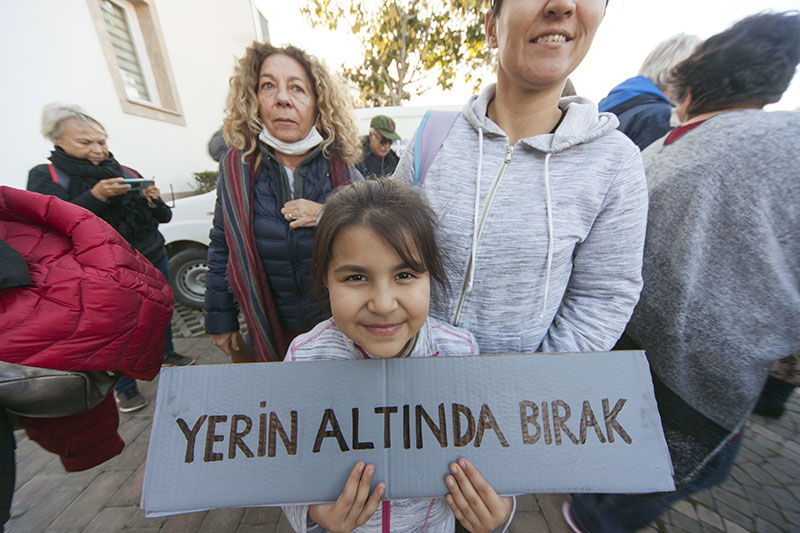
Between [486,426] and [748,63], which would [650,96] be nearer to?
[748,63]

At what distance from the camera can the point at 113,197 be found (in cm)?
220

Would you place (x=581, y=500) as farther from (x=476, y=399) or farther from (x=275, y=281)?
(x=275, y=281)

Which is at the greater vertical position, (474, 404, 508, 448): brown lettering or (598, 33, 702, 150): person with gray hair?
(598, 33, 702, 150): person with gray hair

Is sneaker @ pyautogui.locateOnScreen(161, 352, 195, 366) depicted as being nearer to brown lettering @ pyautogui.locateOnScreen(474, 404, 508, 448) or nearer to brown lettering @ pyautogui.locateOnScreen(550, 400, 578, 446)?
brown lettering @ pyautogui.locateOnScreen(474, 404, 508, 448)

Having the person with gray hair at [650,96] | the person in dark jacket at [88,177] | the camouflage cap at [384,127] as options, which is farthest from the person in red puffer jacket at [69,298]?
the camouflage cap at [384,127]

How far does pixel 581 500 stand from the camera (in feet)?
5.53

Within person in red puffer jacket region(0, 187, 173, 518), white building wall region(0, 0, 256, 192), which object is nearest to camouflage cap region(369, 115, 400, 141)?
white building wall region(0, 0, 256, 192)

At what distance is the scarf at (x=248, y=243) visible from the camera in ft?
5.08

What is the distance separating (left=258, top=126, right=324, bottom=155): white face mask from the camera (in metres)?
1.59

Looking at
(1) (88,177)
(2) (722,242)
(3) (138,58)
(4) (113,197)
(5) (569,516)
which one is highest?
(3) (138,58)

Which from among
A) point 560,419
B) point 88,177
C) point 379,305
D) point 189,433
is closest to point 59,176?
point 88,177

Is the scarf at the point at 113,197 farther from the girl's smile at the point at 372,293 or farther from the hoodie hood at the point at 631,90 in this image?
the hoodie hood at the point at 631,90

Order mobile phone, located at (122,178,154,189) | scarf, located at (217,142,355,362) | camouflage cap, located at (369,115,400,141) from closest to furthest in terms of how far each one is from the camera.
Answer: scarf, located at (217,142,355,362) < mobile phone, located at (122,178,154,189) < camouflage cap, located at (369,115,400,141)

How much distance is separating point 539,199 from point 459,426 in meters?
0.71
